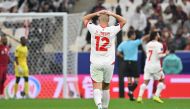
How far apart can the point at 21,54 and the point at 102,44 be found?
9.14m

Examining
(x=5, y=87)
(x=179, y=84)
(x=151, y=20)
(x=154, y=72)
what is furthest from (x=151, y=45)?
(x=151, y=20)

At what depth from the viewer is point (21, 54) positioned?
25875mm

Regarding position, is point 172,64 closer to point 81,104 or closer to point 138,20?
point 138,20

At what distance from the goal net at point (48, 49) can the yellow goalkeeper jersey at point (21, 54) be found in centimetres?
114

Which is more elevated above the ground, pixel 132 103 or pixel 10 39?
pixel 10 39

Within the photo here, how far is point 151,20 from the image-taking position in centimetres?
3192

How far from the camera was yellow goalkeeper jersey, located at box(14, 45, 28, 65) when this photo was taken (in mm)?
25734

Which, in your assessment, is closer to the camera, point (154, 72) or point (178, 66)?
point (154, 72)

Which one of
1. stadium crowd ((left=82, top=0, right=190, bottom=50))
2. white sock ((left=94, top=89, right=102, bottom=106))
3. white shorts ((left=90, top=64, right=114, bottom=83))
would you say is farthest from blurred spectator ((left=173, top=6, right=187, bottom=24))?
white sock ((left=94, top=89, right=102, bottom=106))

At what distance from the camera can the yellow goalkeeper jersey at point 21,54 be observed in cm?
2573

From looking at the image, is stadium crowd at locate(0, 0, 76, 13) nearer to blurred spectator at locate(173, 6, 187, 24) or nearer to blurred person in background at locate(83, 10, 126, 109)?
blurred spectator at locate(173, 6, 187, 24)

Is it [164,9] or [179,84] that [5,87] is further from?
[164,9]

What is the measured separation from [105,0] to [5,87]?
770cm

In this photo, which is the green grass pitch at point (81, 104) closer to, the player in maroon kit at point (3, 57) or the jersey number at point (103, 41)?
the player in maroon kit at point (3, 57)
